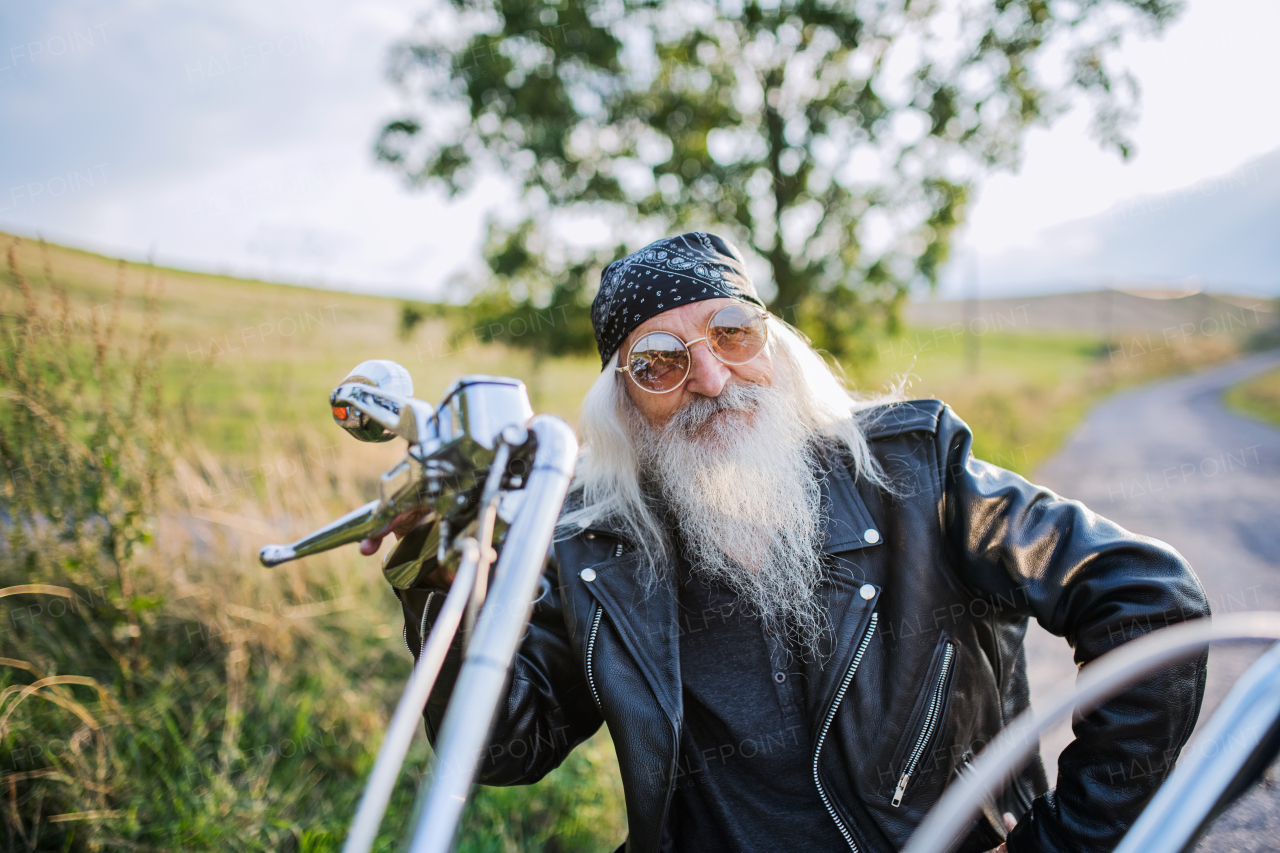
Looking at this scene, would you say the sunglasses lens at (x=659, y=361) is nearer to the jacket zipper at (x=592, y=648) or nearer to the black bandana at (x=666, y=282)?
the black bandana at (x=666, y=282)

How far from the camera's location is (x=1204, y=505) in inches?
269

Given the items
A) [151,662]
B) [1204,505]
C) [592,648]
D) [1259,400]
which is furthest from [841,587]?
[1259,400]

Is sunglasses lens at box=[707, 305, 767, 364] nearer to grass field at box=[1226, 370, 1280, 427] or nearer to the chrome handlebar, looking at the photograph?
the chrome handlebar

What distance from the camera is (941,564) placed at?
6.17ft

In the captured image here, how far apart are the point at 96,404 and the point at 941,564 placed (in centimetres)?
393

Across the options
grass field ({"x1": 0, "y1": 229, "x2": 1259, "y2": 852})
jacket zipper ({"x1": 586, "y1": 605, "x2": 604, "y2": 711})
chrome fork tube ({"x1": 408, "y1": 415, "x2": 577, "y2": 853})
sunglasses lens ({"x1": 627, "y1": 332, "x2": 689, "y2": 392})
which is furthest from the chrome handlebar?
grass field ({"x1": 0, "y1": 229, "x2": 1259, "y2": 852})

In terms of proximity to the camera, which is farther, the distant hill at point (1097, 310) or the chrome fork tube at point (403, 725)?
the distant hill at point (1097, 310)

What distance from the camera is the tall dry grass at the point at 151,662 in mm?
2824

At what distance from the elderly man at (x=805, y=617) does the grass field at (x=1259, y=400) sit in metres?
14.8

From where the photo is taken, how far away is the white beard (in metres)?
Result: 2.01

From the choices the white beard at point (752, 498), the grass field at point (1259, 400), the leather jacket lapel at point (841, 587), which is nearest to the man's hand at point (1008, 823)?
the leather jacket lapel at point (841, 587)

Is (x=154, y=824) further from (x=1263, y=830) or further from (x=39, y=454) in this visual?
(x=1263, y=830)

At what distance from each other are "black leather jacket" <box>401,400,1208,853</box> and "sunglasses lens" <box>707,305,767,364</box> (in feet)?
1.56

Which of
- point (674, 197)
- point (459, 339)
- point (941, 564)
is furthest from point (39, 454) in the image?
point (674, 197)
